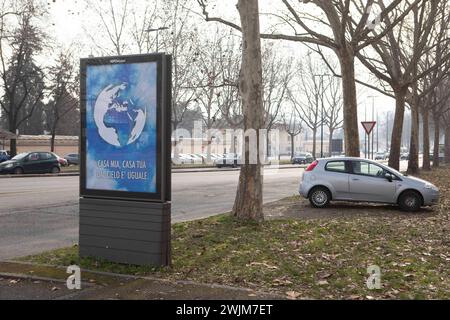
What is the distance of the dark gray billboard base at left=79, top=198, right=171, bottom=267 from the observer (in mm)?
6746

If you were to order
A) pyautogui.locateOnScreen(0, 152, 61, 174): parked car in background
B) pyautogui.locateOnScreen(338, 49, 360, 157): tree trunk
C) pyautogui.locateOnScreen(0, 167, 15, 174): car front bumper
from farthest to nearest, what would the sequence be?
1. pyautogui.locateOnScreen(0, 152, 61, 174): parked car in background
2. pyautogui.locateOnScreen(0, 167, 15, 174): car front bumper
3. pyautogui.locateOnScreen(338, 49, 360, 157): tree trunk

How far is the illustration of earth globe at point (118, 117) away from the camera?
22.6 ft

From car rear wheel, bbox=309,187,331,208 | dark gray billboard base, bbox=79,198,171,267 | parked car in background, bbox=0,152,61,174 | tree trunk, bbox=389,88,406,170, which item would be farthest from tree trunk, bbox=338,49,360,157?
parked car in background, bbox=0,152,61,174

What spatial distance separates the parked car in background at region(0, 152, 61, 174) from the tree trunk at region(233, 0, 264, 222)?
81.3 ft

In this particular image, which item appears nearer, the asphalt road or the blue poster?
the blue poster

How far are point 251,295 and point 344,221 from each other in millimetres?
6123

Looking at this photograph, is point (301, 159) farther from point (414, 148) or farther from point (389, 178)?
point (389, 178)

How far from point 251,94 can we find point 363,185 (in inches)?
227

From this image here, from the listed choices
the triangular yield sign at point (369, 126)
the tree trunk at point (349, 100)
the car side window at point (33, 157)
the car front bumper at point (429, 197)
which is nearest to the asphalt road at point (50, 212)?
the tree trunk at point (349, 100)

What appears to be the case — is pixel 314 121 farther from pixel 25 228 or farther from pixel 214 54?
pixel 25 228

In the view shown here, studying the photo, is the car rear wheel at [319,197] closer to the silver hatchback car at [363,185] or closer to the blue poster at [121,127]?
the silver hatchback car at [363,185]

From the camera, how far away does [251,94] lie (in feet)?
33.0

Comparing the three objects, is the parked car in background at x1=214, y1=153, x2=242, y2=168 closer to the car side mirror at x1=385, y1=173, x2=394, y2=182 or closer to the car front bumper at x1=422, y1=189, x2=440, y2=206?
the car side mirror at x1=385, y1=173, x2=394, y2=182

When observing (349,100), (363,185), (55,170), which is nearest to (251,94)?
(363,185)
